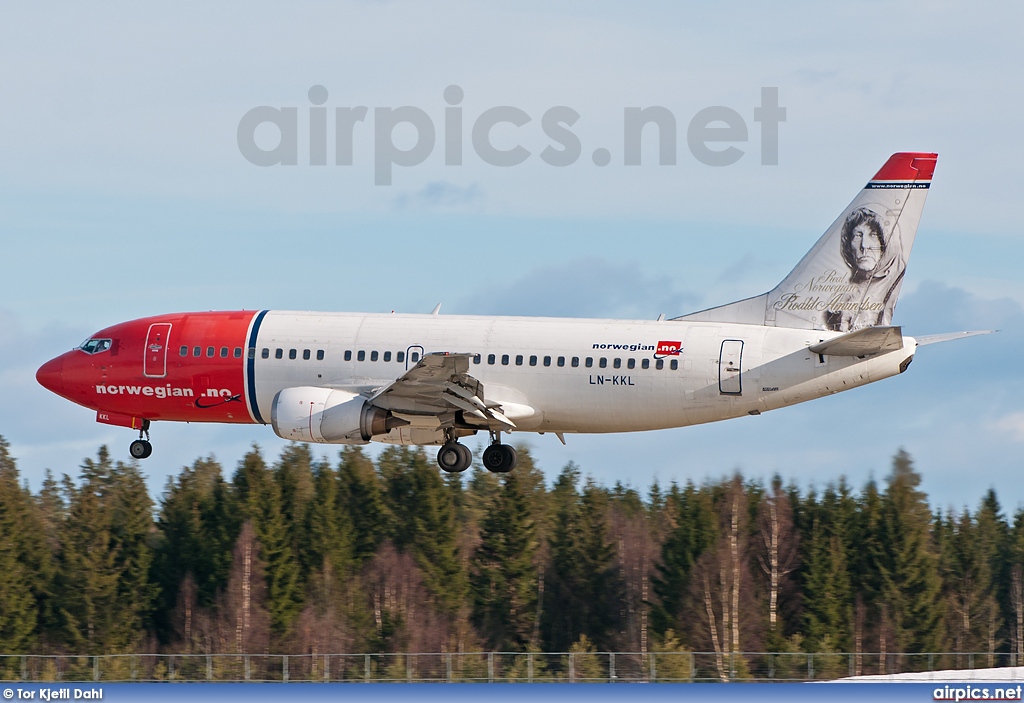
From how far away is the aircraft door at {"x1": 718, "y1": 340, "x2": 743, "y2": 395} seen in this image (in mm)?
46281

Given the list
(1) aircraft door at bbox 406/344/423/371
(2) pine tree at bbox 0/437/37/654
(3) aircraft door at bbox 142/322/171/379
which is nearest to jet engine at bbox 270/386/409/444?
(1) aircraft door at bbox 406/344/423/371

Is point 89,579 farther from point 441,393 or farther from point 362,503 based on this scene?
point 441,393

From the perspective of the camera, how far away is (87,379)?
5109 centimetres

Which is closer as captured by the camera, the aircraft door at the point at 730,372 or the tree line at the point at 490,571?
the aircraft door at the point at 730,372

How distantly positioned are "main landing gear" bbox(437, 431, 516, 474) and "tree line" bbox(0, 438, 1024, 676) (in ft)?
118

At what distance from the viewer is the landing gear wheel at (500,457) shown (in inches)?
1923

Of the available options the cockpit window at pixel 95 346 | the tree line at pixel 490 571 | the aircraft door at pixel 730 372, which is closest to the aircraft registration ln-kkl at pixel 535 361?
the aircraft door at pixel 730 372

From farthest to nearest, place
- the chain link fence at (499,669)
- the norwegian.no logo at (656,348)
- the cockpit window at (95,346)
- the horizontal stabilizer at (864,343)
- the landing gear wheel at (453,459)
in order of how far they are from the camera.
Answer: the chain link fence at (499,669)
the cockpit window at (95,346)
the landing gear wheel at (453,459)
the norwegian.no logo at (656,348)
the horizontal stabilizer at (864,343)

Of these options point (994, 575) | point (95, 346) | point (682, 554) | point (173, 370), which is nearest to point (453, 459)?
point (173, 370)

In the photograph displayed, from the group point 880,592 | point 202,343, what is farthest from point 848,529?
point 202,343

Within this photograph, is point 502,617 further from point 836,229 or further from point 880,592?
point 836,229

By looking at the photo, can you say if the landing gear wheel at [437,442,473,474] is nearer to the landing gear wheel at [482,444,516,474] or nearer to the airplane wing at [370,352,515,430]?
the landing gear wheel at [482,444,516,474]

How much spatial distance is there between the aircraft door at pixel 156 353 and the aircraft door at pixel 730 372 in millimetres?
16947

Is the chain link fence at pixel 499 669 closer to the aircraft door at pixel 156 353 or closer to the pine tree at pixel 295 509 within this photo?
the aircraft door at pixel 156 353
